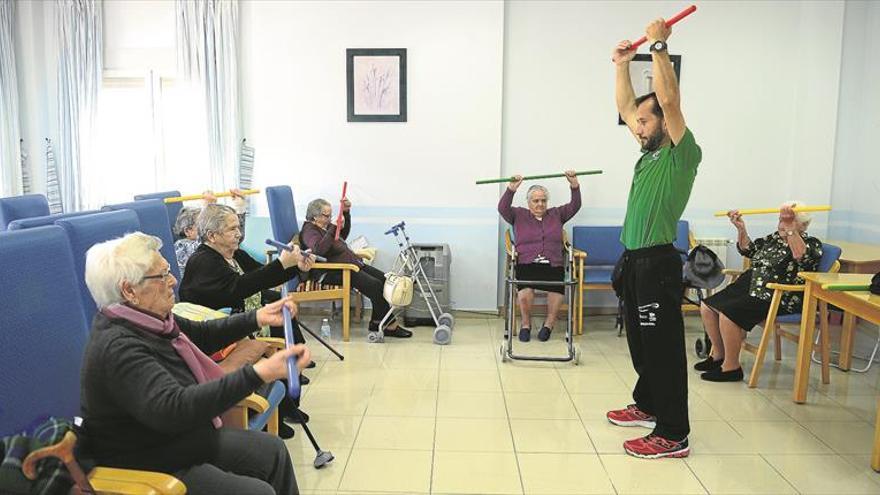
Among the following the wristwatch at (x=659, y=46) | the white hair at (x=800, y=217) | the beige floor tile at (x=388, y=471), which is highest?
the wristwatch at (x=659, y=46)

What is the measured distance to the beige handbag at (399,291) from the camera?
4457 mm

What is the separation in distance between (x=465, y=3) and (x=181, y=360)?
4.13 meters

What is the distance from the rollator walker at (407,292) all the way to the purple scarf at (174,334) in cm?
259

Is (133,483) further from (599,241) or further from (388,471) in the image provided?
(599,241)

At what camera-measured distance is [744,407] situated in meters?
3.39

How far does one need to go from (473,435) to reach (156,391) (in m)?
1.82

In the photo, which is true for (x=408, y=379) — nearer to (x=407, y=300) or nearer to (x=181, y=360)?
(x=407, y=300)

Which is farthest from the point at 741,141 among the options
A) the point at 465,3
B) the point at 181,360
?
the point at 181,360

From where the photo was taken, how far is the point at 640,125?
273cm

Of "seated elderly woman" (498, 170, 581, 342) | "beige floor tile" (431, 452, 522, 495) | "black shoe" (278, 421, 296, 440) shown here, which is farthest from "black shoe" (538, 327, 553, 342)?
"black shoe" (278, 421, 296, 440)

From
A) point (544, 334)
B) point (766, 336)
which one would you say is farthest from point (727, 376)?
point (544, 334)

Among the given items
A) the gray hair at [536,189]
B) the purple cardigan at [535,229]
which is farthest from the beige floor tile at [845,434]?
the gray hair at [536,189]

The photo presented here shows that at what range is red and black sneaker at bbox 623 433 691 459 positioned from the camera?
279 cm

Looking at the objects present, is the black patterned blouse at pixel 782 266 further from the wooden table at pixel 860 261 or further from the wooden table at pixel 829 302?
the wooden table at pixel 860 261
